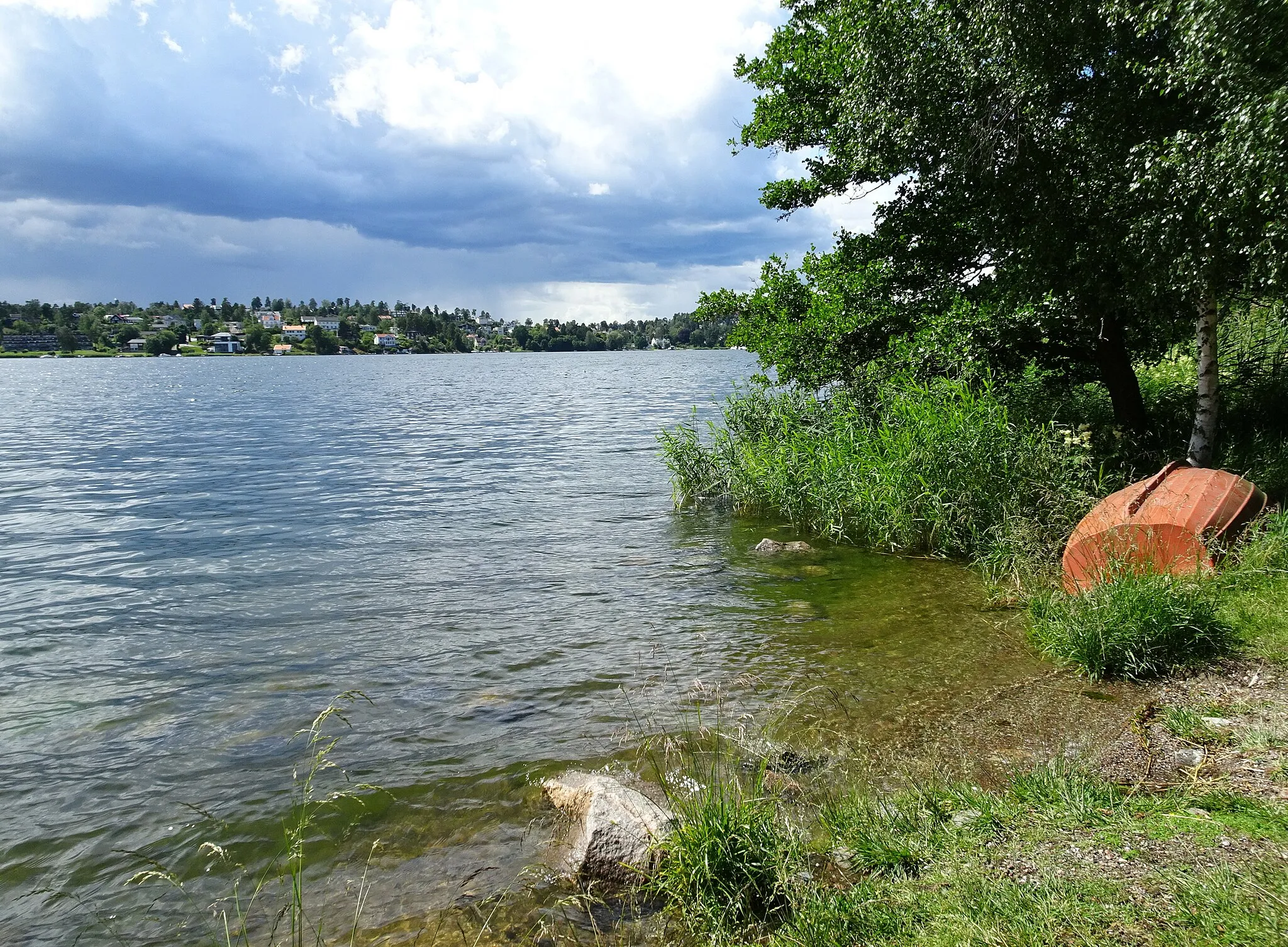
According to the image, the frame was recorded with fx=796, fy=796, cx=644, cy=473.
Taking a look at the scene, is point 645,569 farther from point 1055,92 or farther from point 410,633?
point 1055,92

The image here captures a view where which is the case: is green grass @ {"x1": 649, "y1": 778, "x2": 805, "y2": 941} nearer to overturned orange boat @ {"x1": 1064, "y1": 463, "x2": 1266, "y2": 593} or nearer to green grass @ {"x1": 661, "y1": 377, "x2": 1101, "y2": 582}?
overturned orange boat @ {"x1": 1064, "y1": 463, "x2": 1266, "y2": 593}

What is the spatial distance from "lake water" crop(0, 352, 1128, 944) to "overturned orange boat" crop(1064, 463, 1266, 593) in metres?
1.32

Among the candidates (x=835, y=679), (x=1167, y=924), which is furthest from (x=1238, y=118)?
(x=1167, y=924)

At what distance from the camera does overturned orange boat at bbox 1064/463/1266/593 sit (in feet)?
29.8

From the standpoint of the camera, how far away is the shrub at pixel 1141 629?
7449 millimetres

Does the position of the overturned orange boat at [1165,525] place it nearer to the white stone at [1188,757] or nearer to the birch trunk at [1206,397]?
the white stone at [1188,757]

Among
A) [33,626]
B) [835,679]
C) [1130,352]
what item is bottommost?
[33,626]

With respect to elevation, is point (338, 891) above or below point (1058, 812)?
below

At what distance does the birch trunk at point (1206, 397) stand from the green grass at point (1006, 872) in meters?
9.87

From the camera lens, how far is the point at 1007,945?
365 centimetres

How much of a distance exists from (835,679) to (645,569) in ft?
19.2

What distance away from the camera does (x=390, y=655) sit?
10.3 metres

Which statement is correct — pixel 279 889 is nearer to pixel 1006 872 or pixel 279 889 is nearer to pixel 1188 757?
pixel 1006 872

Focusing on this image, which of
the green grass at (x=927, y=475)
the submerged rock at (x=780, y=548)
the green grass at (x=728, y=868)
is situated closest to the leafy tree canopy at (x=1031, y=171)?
the green grass at (x=927, y=475)
